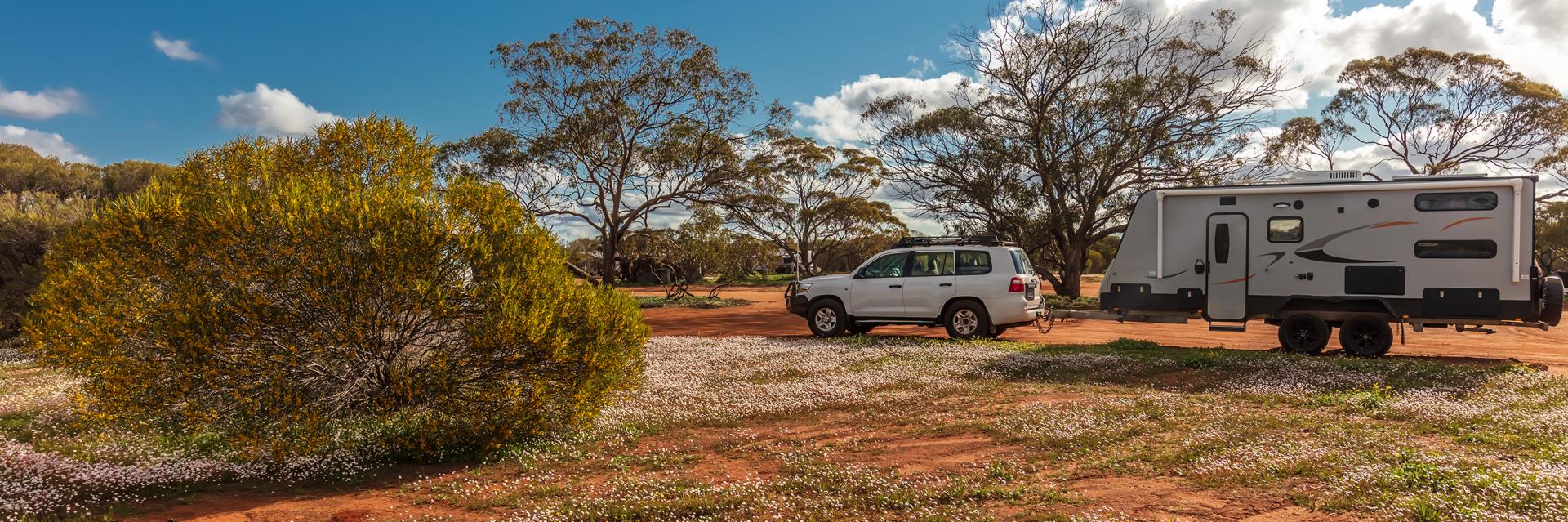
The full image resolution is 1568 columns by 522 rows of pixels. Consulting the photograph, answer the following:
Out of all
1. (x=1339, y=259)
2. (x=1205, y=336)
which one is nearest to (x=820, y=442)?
(x=1339, y=259)

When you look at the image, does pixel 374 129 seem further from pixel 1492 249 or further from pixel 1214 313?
pixel 1492 249

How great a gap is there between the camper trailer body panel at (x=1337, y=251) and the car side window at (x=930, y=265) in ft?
9.07

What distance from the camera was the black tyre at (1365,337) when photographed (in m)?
12.2

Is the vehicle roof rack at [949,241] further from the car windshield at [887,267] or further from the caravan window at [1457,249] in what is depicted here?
the caravan window at [1457,249]

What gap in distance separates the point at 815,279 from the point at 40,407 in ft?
38.3

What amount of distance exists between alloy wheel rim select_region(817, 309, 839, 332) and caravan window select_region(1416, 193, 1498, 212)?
31.7 ft

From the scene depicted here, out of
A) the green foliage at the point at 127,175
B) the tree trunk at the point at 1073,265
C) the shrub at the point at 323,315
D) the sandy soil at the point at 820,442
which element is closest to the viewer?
the sandy soil at the point at 820,442

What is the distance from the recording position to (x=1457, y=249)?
11.6 meters

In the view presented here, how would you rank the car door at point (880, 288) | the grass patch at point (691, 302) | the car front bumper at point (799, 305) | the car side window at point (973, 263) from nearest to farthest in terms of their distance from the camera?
the car side window at point (973, 263) → the car door at point (880, 288) → the car front bumper at point (799, 305) → the grass patch at point (691, 302)

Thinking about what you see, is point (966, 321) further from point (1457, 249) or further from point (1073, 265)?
point (1073, 265)

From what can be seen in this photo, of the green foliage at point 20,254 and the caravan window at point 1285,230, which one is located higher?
the caravan window at point 1285,230

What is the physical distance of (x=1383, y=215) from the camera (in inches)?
469

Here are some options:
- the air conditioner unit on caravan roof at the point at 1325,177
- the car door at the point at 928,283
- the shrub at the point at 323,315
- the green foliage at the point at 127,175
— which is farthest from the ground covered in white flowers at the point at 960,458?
the green foliage at the point at 127,175

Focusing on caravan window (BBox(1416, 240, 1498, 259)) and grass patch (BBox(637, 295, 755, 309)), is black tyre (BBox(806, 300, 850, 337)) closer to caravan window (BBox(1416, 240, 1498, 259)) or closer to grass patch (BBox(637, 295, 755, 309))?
caravan window (BBox(1416, 240, 1498, 259))
